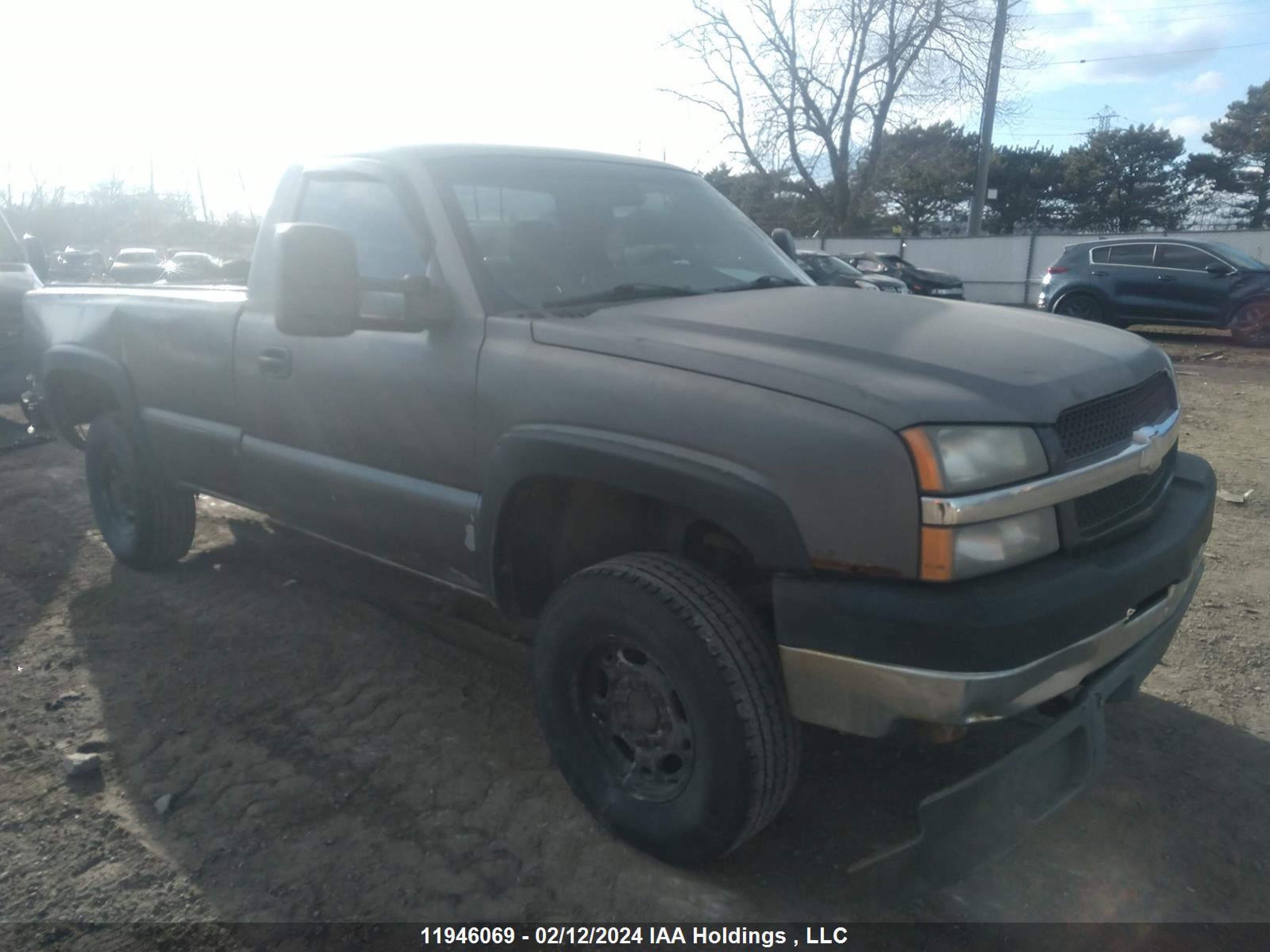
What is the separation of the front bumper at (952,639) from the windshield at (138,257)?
76.2 feet

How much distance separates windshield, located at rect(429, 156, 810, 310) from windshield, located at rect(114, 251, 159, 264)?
21484 mm

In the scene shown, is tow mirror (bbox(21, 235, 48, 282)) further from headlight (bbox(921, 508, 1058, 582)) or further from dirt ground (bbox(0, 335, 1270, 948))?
headlight (bbox(921, 508, 1058, 582))

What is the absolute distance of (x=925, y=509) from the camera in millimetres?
2092

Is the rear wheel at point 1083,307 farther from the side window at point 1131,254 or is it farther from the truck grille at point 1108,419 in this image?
the truck grille at point 1108,419

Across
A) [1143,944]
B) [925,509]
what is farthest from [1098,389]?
[1143,944]

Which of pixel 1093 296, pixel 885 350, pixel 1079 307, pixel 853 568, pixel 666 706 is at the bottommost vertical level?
pixel 1079 307

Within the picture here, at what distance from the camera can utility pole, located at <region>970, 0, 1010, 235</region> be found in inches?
1014

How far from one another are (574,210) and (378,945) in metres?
2.32

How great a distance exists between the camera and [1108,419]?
8.27 feet

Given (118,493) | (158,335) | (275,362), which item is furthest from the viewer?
(118,493)

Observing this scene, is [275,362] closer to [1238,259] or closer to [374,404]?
[374,404]

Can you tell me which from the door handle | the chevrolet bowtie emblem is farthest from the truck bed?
the chevrolet bowtie emblem

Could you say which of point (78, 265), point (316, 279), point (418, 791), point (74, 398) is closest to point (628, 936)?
point (418, 791)

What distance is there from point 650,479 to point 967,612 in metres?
0.80
